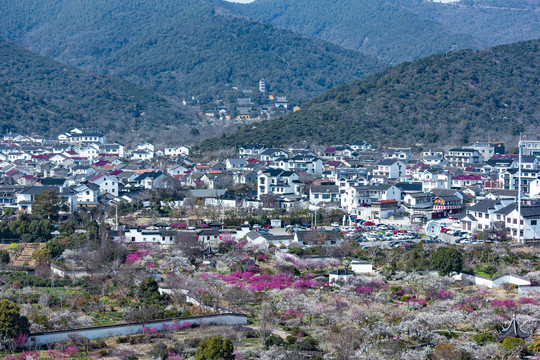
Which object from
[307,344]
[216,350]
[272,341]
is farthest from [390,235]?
[216,350]

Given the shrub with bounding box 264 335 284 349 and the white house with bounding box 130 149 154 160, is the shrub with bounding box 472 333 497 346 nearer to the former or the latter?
the shrub with bounding box 264 335 284 349

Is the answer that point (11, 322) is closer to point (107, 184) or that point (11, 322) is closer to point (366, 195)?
point (107, 184)

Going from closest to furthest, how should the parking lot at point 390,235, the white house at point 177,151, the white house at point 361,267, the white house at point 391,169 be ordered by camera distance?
1. the white house at point 361,267
2. the parking lot at point 390,235
3. the white house at point 391,169
4. the white house at point 177,151

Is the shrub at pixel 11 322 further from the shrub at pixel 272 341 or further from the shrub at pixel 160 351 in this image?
the shrub at pixel 272 341

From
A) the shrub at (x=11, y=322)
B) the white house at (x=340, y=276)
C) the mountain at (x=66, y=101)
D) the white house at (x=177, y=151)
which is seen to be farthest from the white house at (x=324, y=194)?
the mountain at (x=66, y=101)

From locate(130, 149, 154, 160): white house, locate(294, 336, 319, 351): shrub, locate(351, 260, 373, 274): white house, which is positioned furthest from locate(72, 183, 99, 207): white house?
locate(294, 336, 319, 351): shrub
